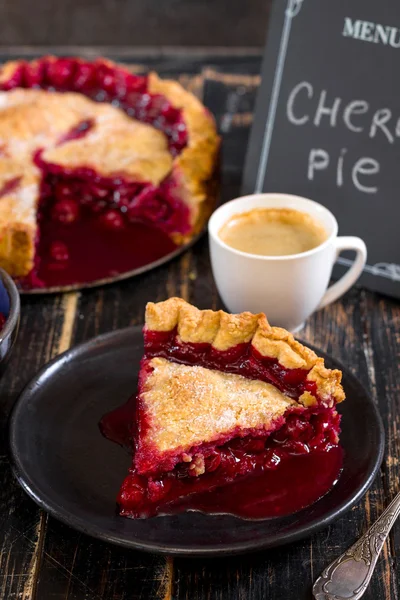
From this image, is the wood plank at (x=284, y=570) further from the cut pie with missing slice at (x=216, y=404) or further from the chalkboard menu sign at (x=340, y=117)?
the chalkboard menu sign at (x=340, y=117)

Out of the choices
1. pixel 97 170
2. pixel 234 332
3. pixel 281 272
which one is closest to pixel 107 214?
pixel 97 170

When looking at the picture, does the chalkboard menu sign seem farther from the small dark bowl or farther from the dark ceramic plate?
the small dark bowl

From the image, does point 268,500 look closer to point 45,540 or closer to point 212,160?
point 45,540

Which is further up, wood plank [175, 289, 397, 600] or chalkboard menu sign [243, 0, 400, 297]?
chalkboard menu sign [243, 0, 400, 297]

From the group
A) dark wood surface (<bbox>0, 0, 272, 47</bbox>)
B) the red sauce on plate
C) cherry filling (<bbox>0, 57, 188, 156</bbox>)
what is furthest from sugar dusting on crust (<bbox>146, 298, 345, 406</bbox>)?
dark wood surface (<bbox>0, 0, 272, 47</bbox>)

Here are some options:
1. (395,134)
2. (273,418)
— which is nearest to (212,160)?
(395,134)

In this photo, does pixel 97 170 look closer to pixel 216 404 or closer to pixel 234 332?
pixel 234 332
